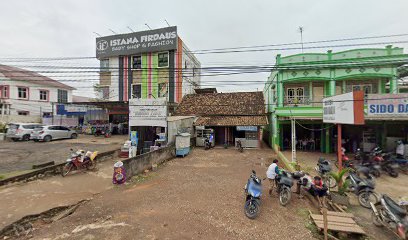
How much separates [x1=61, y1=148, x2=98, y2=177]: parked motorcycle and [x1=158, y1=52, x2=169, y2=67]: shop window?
14227 mm

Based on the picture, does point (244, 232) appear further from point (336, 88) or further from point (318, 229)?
point (336, 88)

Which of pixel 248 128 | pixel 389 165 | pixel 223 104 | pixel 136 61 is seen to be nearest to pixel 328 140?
pixel 389 165

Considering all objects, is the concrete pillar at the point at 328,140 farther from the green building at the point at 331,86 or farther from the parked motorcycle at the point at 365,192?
the parked motorcycle at the point at 365,192

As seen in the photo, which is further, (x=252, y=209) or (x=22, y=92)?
(x=22, y=92)

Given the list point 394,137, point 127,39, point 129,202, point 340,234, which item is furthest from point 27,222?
point 127,39

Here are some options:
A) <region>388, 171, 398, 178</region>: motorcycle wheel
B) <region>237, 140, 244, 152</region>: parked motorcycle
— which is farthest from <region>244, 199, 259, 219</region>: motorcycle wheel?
<region>237, 140, 244, 152</region>: parked motorcycle

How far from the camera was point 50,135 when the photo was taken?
1823 cm

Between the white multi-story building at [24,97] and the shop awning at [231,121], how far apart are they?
1787 centimetres

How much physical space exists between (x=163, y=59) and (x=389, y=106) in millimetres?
19342

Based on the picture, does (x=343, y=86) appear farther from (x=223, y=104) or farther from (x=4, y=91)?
(x=4, y=91)

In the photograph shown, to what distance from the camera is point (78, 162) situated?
955 cm

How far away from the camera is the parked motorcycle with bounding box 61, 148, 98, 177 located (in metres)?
9.20

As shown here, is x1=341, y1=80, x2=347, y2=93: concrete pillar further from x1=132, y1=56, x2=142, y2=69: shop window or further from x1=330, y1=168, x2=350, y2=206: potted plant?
x1=132, y1=56, x2=142, y2=69: shop window

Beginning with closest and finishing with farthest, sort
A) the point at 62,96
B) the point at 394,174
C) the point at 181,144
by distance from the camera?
the point at 394,174, the point at 181,144, the point at 62,96
